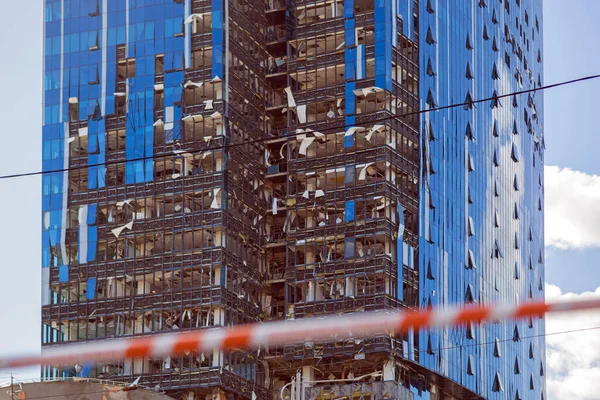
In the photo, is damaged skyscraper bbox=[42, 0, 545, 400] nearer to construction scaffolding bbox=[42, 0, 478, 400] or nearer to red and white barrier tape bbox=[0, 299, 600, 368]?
construction scaffolding bbox=[42, 0, 478, 400]

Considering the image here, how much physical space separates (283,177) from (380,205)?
42.9 ft

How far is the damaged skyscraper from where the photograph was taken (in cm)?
12950

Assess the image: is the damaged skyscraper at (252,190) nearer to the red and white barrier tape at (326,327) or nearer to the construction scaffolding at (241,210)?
the construction scaffolding at (241,210)

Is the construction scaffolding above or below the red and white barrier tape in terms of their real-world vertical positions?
above

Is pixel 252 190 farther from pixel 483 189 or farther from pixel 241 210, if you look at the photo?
pixel 483 189

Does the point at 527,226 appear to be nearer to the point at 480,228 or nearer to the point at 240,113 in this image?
the point at 480,228

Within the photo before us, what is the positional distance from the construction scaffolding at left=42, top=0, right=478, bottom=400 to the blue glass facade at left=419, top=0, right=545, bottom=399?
3.45 m

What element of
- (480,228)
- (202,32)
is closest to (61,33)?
(202,32)

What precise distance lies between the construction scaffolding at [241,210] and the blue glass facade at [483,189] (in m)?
3.45

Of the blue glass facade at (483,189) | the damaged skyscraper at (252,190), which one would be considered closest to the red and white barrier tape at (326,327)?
the damaged skyscraper at (252,190)

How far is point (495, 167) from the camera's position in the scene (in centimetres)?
15988

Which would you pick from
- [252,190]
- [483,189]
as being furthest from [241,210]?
[483,189]

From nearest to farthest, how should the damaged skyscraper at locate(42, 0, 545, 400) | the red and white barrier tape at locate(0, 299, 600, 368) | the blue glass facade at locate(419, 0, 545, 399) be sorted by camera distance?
the red and white barrier tape at locate(0, 299, 600, 368)
the damaged skyscraper at locate(42, 0, 545, 400)
the blue glass facade at locate(419, 0, 545, 399)

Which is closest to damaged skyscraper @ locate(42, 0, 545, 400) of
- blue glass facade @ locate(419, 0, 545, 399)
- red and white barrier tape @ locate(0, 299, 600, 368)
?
blue glass facade @ locate(419, 0, 545, 399)
